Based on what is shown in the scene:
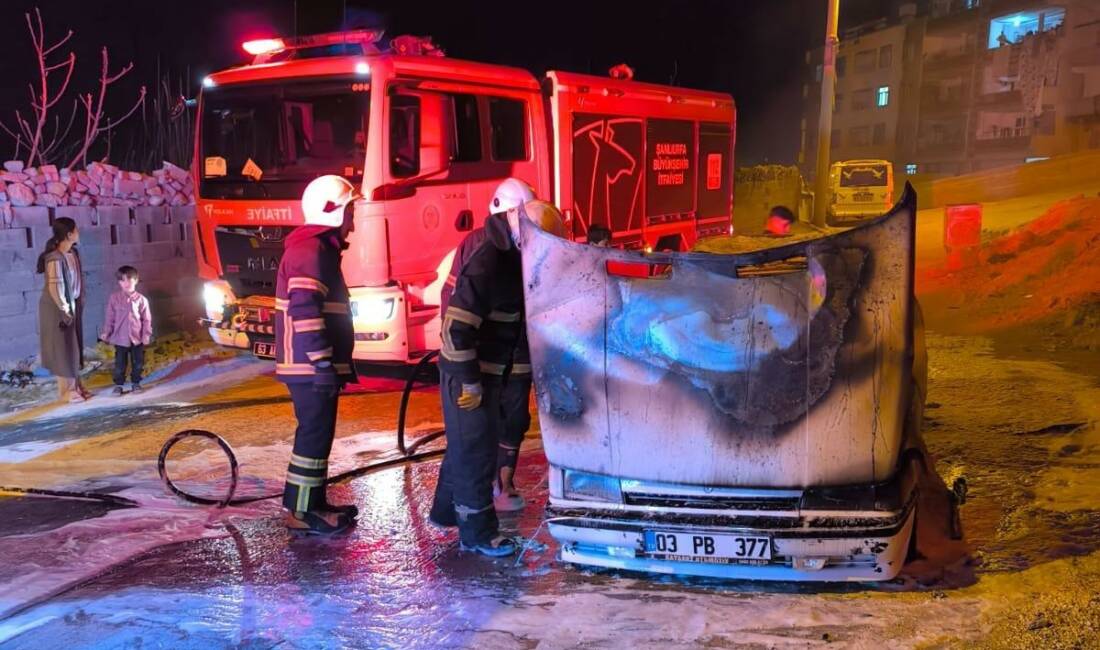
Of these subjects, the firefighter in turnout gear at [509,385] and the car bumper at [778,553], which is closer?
the car bumper at [778,553]

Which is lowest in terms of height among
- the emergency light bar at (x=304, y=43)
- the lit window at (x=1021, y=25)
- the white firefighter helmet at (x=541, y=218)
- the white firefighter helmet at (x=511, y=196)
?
the white firefighter helmet at (x=541, y=218)

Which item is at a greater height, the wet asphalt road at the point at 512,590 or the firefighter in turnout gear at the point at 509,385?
the firefighter in turnout gear at the point at 509,385

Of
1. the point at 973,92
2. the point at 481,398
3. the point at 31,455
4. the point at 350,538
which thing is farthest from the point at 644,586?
the point at 973,92

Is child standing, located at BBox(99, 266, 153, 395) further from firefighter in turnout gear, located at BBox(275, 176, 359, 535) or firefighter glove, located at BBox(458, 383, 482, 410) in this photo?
firefighter glove, located at BBox(458, 383, 482, 410)

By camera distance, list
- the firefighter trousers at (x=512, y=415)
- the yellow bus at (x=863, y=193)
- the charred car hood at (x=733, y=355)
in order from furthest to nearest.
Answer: the yellow bus at (x=863, y=193) < the firefighter trousers at (x=512, y=415) < the charred car hood at (x=733, y=355)

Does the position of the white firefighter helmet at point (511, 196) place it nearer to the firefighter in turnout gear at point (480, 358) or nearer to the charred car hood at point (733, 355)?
the firefighter in turnout gear at point (480, 358)

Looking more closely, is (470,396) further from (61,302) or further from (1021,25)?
(1021,25)

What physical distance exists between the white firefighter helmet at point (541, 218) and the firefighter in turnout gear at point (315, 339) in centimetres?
97

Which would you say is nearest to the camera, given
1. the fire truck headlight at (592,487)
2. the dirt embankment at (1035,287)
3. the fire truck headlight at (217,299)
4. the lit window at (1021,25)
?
the fire truck headlight at (592,487)

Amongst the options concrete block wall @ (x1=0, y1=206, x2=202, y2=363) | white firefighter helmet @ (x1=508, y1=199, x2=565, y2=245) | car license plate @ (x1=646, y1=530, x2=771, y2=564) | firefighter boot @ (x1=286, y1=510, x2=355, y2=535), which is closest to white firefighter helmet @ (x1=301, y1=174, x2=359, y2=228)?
white firefighter helmet @ (x1=508, y1=199, x2=565, y2=245)

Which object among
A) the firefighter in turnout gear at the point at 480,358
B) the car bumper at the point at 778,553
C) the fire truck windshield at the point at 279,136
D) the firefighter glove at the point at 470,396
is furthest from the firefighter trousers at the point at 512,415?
the fire truck windshield at the point at 279,136

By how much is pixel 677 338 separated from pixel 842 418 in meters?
0.70

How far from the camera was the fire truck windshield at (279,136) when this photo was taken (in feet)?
23.0

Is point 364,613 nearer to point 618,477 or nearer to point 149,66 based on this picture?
point 618,477
